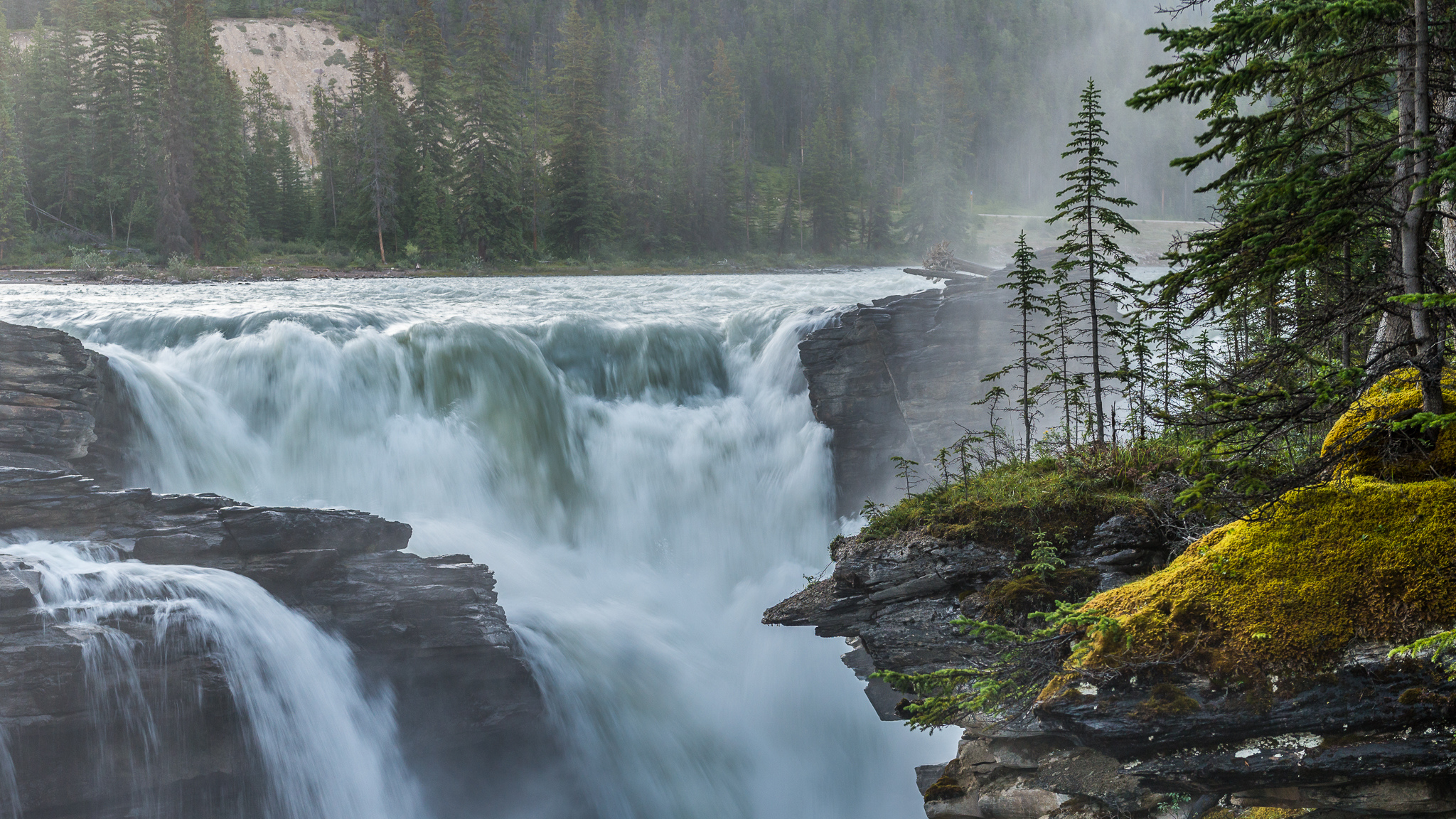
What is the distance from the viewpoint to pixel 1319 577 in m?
4.99

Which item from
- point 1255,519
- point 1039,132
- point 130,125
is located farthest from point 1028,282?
point 1039,132

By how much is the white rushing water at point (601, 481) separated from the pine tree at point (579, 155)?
3731 cm

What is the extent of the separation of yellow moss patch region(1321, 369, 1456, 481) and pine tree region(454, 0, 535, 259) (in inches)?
2057

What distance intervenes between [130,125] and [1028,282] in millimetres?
59749

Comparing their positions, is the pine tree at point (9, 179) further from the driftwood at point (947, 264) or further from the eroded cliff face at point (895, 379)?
the driftwood at point (947, 264)

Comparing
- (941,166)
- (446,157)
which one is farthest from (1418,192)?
(941,166)

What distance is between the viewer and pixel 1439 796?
4254 millimetres

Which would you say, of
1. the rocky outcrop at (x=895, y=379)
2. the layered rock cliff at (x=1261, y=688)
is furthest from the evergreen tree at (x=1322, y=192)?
the rocky outcrop at (x=895, y=379)

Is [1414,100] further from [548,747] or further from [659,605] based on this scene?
[659,605]

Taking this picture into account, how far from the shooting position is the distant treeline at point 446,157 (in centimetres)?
4966

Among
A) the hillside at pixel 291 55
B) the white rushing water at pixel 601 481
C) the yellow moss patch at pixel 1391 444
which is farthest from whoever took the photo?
the hillside at pixel 291 55

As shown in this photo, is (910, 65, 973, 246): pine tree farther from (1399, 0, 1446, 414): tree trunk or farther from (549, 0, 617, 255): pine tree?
(1399, 0, 1446, 414): tree trunk

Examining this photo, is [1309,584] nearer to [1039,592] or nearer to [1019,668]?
[1019,668]

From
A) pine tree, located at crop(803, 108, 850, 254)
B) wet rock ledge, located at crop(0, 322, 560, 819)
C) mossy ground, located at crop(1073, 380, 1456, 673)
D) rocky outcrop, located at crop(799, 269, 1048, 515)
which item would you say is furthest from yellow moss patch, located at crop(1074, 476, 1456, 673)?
pine tree, located at crop(803, 108, 850, 254)
